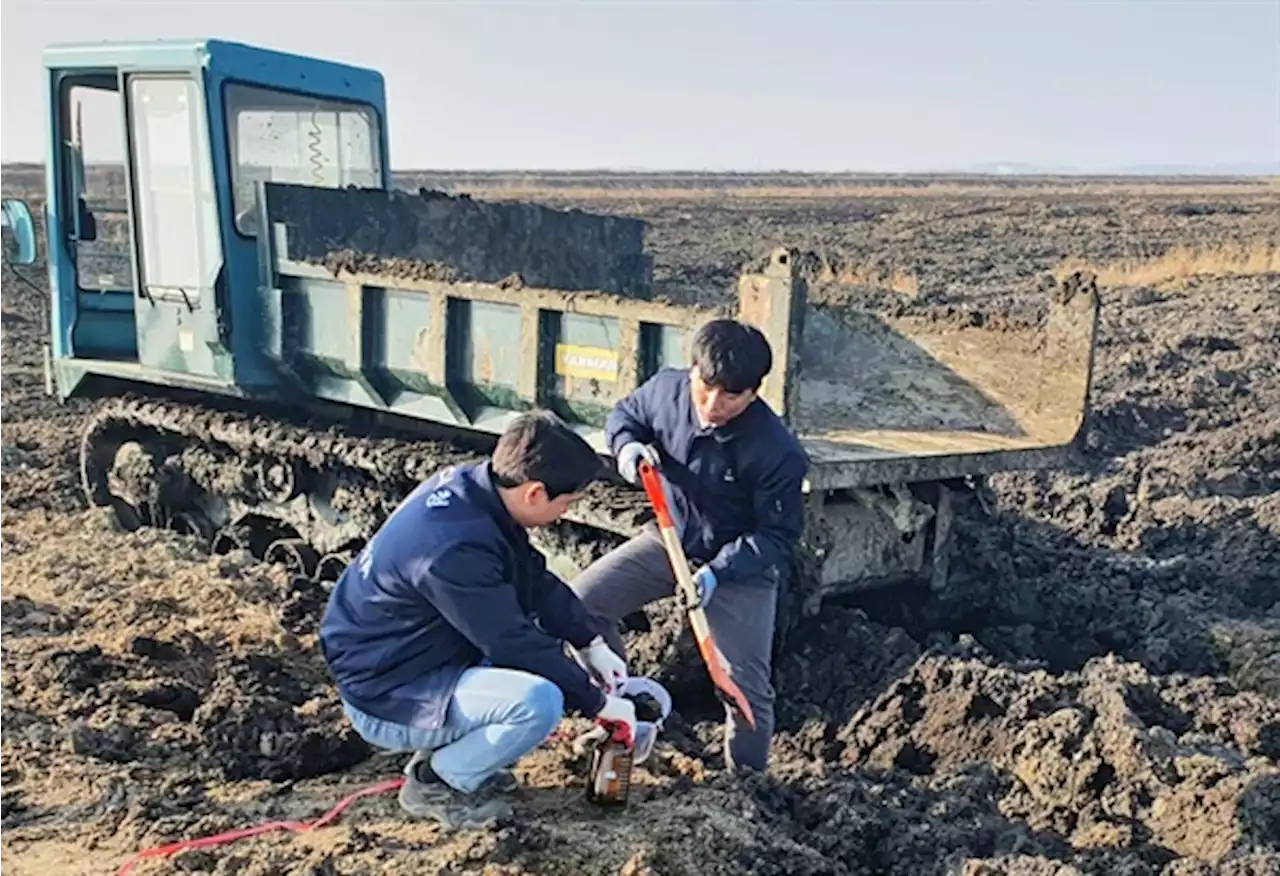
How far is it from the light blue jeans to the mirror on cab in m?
5.15

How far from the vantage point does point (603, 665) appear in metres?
4.66

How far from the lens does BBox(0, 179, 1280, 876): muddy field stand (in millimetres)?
4520

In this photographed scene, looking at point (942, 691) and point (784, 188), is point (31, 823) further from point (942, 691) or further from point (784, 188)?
point (784, 188)

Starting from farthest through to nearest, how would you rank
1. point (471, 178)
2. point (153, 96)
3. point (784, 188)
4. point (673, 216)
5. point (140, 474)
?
point (471, 178)
point (784, 188)
point (673, 216)
point (140, 474)
point (153, 96)

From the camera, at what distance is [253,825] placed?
4566mm

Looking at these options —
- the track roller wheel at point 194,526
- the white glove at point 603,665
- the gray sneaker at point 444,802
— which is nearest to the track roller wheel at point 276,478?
the track roller wheel at point 194,526

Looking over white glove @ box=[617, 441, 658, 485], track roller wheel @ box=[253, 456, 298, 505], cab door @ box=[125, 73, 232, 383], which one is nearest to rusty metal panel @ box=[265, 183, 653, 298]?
cab door @ box=[125, 73, 232, 383]

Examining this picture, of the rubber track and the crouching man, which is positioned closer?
the crouching man

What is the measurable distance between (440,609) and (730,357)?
4.15 feet

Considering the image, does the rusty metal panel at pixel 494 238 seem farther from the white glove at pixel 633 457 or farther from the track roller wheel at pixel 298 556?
the white glove at pixel 633 457

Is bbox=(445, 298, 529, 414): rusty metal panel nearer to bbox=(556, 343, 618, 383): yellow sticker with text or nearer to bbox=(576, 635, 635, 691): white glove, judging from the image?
bbox=(556, 343, 618, 383): yellow sticker with text

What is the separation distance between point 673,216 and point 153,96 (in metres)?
35.1

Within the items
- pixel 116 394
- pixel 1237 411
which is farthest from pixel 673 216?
pixel 116 394

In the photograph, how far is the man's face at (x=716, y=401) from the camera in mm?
4875
